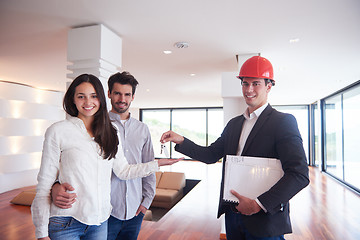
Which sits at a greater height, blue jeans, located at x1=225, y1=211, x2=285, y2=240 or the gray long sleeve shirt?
the gray long sleeve shirt

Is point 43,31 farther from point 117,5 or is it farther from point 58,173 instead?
point 58,173

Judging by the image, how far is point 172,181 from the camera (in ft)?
23.0

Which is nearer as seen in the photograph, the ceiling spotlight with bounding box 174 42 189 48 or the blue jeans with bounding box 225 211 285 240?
the blue jeans with bounding box 225 211 285 240

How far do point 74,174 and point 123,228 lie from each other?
0.68 metres

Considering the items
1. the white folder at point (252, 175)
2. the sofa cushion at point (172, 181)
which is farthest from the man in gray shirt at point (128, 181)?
the sofa cushion at point (172, 181)

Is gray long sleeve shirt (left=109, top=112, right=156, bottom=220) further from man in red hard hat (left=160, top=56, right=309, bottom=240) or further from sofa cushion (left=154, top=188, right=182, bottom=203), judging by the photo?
sofa cushion (left=154, top=188, right=182, bottom=203)

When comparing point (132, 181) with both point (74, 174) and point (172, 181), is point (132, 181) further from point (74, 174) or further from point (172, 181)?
point (172, 181)

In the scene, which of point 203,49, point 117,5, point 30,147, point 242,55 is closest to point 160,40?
point 203,49

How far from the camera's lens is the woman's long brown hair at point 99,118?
135 centimetres

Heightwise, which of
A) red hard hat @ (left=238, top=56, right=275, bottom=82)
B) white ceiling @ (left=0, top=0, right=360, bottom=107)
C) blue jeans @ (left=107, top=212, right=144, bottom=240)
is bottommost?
blue jeans @ (left=107, top=212, right=144, bottom=240)

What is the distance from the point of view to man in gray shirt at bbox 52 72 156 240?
1614 mm

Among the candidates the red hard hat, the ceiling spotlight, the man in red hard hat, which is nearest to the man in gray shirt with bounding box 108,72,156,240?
the man in red hard hat

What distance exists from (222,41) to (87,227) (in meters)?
2.90

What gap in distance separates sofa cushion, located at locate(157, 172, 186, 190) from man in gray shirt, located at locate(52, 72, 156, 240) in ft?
17.2
